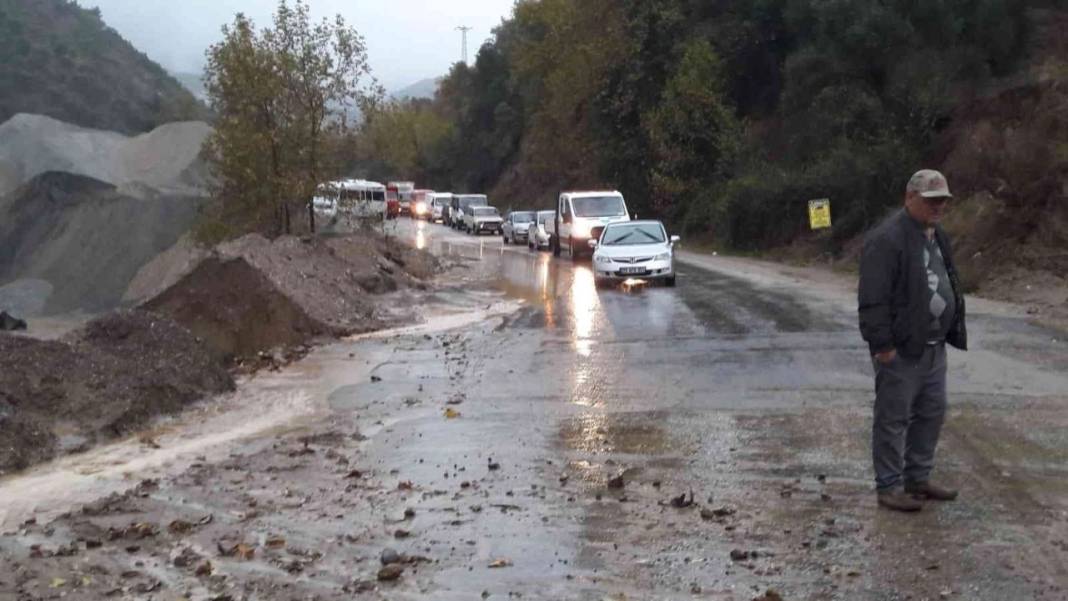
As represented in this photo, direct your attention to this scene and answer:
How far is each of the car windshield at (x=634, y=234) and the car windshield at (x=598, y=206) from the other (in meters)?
10.9

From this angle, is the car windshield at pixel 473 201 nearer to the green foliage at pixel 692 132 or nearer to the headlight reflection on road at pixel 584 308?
the green foliage at pixel 692 132

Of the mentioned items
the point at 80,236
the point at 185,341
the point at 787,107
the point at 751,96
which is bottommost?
the point at 185,341

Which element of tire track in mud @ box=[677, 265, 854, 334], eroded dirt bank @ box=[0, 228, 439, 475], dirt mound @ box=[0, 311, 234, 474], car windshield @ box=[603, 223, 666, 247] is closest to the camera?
dirt mound @ box=[0, 311, 234, 474]

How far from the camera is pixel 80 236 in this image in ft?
109

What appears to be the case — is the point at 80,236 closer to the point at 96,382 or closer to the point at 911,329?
the point at 96,382

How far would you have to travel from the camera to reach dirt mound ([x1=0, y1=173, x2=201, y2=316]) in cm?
3094

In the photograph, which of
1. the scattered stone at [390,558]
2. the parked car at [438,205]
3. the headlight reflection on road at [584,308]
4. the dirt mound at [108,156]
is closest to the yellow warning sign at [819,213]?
the headlight reflection on road at [584,308]

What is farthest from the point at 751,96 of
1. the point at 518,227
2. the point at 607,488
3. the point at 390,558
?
the point at 390,558

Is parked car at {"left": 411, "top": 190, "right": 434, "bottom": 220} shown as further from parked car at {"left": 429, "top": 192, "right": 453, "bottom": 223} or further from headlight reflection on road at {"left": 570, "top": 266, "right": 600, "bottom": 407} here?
headlight reflection on road at {"left": 570, "top": 266, "right": 600, "bottom": 407}

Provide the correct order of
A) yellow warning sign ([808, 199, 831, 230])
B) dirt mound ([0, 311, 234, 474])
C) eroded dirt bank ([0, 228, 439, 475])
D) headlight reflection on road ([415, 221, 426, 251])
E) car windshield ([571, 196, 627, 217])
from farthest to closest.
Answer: headlight reflection on road ([415, 221, 426, 251])
car windshield ([571, 196, 627, 217])
yellow warning sign ([808, 199, 831, 230])
eroded dirt bank ([0, 228, 439, 475])
dirt mound ([0, 311, 234, 474])

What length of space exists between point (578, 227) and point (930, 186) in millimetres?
31479

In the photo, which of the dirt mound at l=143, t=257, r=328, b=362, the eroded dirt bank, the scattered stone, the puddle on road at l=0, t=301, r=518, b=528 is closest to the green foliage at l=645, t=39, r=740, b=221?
the eroded dirt bank

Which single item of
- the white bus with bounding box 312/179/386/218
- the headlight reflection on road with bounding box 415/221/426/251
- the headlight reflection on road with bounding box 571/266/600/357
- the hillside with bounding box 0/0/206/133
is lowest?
the headlight reflection on road with bounding box 415/221/426/251

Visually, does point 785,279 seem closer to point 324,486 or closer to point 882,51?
point 882,51
